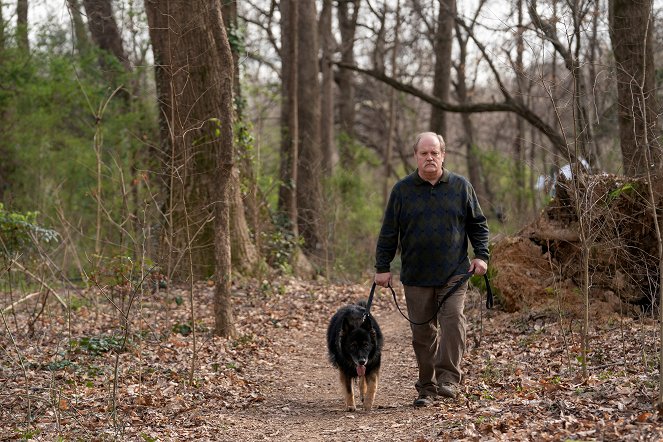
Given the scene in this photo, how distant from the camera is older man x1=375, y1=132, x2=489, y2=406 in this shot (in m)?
7.39

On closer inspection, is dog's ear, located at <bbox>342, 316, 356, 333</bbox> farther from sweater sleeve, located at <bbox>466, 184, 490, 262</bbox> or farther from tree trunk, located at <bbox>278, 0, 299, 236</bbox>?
tree trunk, located at <bbox>278, 0, 299, 236</bbox>

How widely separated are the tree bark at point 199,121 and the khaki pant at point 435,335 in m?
2.49

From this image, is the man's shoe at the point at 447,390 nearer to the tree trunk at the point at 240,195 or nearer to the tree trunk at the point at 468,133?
the tree trunk at the point at 240,195

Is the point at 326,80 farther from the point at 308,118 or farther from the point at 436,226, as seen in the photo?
the point at 436,226

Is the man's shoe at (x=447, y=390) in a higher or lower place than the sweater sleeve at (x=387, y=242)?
lower

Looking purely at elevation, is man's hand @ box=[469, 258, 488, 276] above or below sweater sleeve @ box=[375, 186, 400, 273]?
below

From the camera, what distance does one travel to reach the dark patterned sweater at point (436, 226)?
291 inches

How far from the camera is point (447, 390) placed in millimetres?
7398

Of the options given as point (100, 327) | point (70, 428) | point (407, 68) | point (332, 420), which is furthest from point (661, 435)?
point (407, 68)

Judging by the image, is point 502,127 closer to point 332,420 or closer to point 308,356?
point 308,356

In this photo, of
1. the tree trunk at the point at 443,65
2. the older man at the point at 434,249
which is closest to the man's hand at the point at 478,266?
the older man at the point at 434,249

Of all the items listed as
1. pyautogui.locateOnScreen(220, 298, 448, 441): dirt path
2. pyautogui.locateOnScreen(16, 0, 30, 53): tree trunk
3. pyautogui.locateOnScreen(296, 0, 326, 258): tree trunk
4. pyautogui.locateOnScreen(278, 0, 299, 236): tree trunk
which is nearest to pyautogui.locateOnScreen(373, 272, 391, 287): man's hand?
pyautogui.locateOnScreen(220, 298, 448, 441): dirt path

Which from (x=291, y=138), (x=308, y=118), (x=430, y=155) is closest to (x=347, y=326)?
(x=430, y=155)

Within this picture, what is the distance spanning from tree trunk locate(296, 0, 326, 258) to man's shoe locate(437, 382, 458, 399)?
40.5ft
